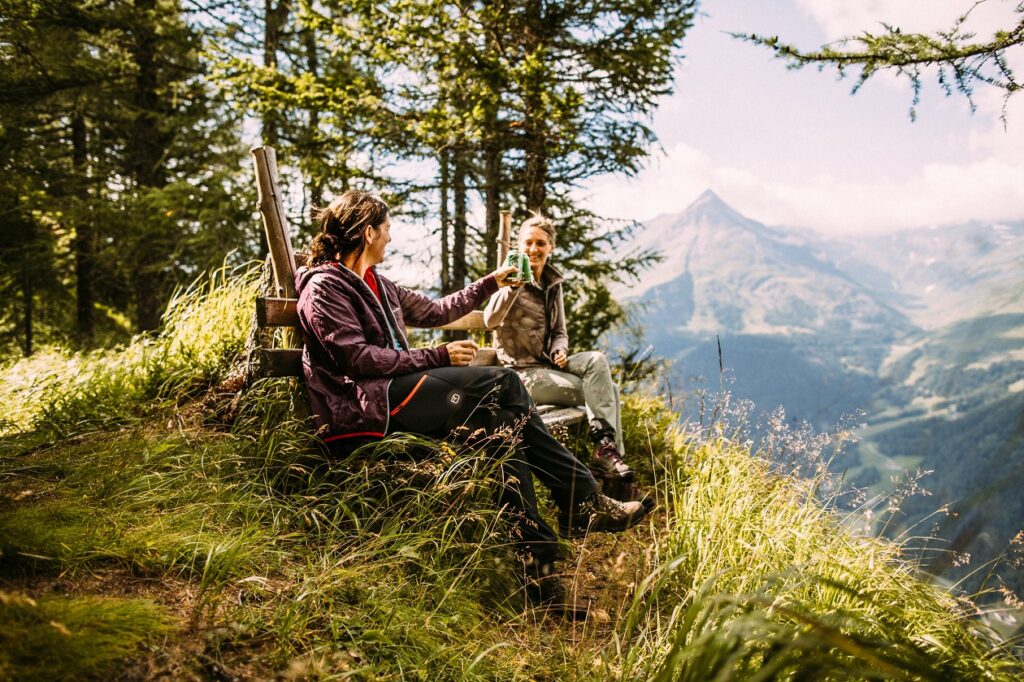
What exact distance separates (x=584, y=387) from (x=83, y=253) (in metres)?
12.2

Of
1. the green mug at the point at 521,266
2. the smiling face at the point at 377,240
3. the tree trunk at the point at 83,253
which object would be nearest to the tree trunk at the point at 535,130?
the green mug at the point at 521,266

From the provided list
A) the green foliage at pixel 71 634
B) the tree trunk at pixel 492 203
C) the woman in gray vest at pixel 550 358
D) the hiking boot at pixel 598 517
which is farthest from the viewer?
the tree trunk at pixel 492 203

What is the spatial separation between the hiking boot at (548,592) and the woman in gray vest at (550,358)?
1373mm

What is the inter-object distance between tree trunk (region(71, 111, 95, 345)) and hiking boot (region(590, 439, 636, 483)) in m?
11.6

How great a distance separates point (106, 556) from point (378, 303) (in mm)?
1753

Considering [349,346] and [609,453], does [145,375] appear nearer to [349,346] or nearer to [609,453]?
[349,346]

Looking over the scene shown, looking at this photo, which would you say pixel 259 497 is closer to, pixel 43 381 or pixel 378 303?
pixel 378 303

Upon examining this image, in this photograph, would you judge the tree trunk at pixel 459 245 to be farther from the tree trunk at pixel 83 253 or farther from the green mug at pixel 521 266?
the tree trunk at pixel 83 253

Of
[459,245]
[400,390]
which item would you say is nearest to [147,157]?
[459,245]

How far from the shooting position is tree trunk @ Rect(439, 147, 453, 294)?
28.7ft

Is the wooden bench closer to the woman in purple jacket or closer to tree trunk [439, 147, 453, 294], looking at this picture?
the woman in purple jacket

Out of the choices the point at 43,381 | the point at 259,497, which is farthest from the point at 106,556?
the point at 43,381

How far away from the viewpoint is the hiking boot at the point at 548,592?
2788 mm

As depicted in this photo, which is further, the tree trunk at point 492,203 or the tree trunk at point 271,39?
the tree trunk at point 271,39
